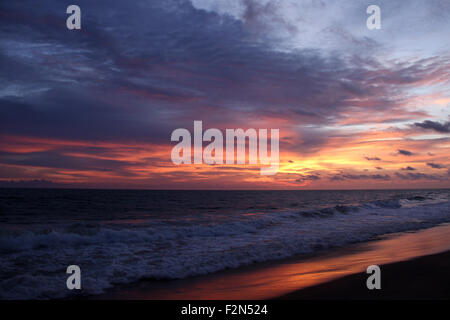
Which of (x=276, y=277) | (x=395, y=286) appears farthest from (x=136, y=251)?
(x=395, y=286)

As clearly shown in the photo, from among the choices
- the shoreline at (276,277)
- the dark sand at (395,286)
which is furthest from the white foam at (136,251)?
the dark sand at (395,286)

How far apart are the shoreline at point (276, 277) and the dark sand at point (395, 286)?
197mm

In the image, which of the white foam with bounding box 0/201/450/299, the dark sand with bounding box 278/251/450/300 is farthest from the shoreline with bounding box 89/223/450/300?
the white foam with bounding box 0/201/450/299

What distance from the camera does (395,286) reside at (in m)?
6.63

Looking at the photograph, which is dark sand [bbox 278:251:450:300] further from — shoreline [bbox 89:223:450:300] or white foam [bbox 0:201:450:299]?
white foam [bbox 0:201:450:299]

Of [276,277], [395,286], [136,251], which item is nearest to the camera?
[395,286]

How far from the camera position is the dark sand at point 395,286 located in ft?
19.8

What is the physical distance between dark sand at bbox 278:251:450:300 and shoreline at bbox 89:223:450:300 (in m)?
0.20

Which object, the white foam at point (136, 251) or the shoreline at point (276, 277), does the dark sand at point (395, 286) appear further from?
the white foam at point (136, 251)

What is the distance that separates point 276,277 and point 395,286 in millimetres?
2733

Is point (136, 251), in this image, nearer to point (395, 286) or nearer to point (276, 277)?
point (276, 277)

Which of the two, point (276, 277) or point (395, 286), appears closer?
point (395, 286)

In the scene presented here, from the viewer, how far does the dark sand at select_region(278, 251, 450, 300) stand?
6047 mm
